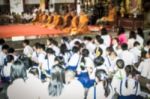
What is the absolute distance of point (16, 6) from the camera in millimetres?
18766

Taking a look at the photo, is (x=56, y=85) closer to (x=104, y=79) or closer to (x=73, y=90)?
(x=73, y=90)

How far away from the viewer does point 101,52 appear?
21.2 ft

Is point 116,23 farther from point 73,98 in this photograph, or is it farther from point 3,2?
point 73,98

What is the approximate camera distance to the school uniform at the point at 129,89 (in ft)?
16.0

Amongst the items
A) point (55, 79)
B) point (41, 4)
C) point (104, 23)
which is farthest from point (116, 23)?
point (55, 79)

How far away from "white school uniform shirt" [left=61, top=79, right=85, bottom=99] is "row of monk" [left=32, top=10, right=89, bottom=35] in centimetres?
769

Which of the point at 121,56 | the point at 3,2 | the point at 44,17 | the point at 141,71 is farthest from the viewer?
the point at 3,2

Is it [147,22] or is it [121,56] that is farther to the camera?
[147,22]

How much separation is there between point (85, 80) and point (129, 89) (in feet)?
3.05

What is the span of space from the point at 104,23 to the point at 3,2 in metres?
7.17

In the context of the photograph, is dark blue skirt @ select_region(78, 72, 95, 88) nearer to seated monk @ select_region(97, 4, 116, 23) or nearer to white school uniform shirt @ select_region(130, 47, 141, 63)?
white school uniform shirt @ select_region(130, 47, 141, 63)

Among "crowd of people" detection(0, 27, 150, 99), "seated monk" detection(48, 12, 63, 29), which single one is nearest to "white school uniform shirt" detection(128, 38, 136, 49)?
"crowd of people" detection(0, 27, 150, 99)

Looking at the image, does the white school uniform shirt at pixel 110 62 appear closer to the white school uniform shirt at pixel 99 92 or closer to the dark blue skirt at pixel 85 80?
the dark blue skirt at pixel 85 80

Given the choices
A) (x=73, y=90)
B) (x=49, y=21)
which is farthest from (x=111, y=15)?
(x=73, y=90)
